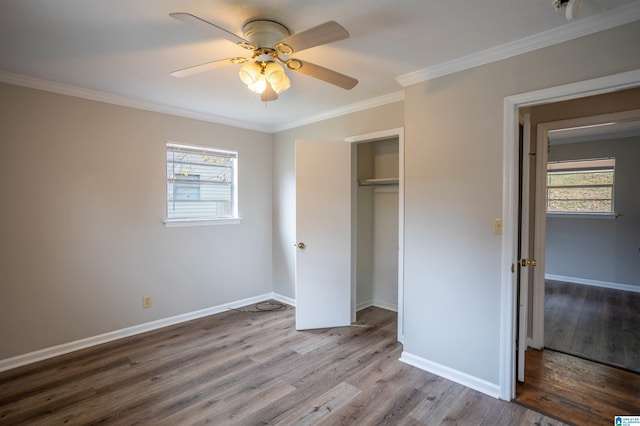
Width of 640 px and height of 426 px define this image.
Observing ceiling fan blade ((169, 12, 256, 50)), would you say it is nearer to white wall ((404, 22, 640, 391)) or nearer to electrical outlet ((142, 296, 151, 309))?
white wall ((404, 22, 640, 391))

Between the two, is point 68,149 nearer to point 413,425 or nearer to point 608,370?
point 413,425

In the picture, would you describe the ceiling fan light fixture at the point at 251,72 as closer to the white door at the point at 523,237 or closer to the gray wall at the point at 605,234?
the white door at the point at 523,237

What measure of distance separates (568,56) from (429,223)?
1.42m

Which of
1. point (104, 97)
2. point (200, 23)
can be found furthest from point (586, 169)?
point (104, 97)

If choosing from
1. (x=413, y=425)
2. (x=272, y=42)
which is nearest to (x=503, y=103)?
(x=272, y=42)

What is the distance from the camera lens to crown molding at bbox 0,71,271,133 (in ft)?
8.76

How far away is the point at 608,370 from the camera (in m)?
2.61

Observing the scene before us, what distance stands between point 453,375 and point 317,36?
2.60 m

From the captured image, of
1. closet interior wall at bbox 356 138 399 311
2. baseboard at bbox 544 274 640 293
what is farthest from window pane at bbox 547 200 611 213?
closet interior wall at bbox 356 138 399 311

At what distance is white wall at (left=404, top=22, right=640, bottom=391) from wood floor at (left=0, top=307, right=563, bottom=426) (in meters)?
0.32

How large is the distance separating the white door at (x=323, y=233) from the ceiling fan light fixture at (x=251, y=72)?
5.05ft

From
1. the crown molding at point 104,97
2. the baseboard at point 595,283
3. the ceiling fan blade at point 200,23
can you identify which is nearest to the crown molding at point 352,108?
the crown molding at point 104,97

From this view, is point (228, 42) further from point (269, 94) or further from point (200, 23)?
point (200, 23)

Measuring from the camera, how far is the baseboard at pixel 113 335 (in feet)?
8.91
